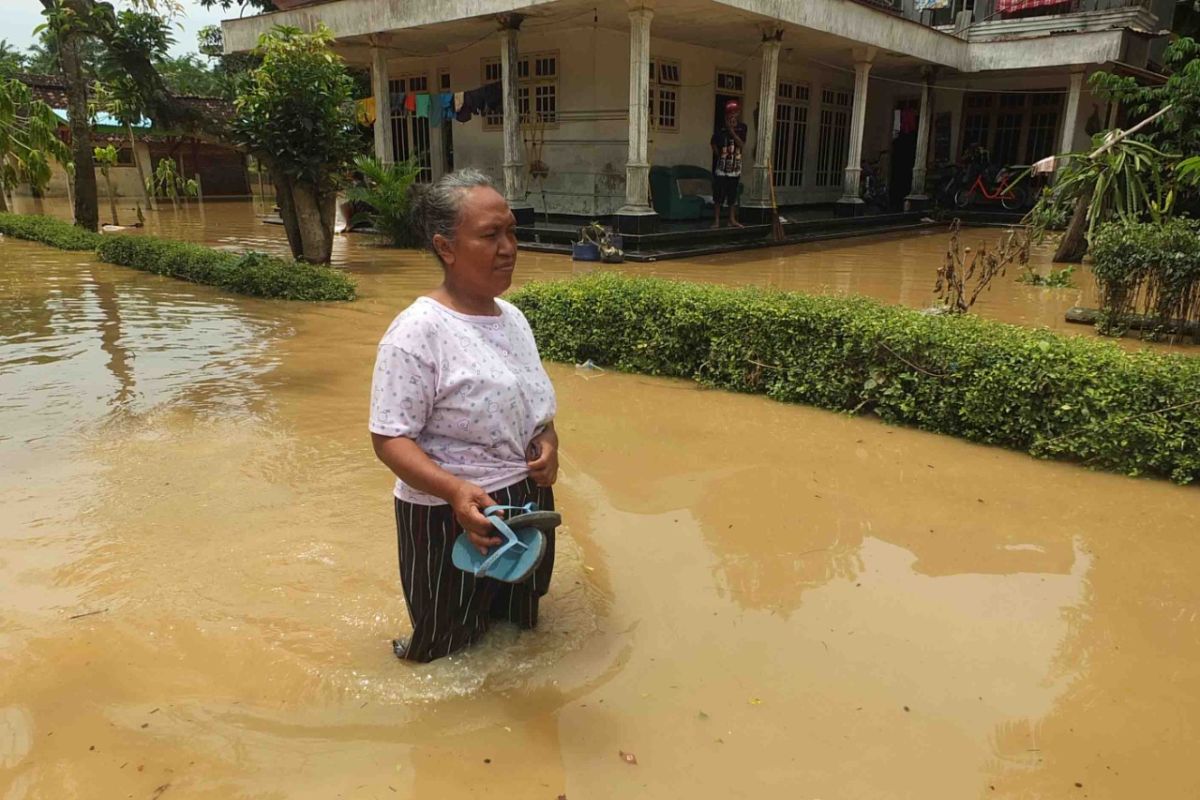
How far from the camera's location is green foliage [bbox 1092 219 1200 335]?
6887 millimetres

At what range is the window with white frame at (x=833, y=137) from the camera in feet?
66.2

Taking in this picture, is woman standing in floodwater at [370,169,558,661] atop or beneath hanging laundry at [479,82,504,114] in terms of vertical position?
beneath

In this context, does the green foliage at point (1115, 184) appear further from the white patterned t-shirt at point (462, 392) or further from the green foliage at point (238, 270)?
the white patterned t-shirt at point (462, 392)

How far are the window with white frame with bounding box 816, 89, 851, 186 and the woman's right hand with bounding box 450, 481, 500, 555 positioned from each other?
1995 centimetres

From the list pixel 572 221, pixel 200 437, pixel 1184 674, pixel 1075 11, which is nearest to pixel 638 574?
pixel 1184 674

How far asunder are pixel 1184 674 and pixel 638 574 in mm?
1987

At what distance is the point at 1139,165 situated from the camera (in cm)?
914

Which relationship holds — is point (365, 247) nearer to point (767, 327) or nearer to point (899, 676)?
point (767, 327)

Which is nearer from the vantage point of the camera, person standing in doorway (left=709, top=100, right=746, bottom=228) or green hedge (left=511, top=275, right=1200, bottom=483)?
green hedge (left=511, top=275, right=1200, bottom=483)

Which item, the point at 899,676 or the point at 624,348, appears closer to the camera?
the point at 899,676

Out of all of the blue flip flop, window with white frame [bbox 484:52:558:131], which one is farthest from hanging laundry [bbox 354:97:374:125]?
the blue flip flop

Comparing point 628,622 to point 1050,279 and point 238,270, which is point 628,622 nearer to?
point 238,270

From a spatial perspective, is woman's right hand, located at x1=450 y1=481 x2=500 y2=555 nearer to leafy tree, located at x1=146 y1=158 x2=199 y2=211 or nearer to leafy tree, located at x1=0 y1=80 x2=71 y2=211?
leafy tree, located at x1=0 y1=80 x2=71 y2=211

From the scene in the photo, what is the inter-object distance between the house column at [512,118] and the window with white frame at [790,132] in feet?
22.7
